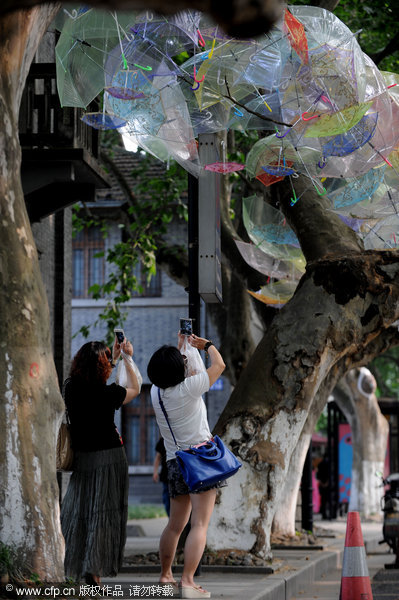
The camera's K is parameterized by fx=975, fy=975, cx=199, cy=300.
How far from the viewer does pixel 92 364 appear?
6.71 meters

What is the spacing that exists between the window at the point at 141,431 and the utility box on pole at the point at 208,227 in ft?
69.7

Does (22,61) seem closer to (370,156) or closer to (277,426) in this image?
(370,156)

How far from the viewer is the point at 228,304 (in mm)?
15727

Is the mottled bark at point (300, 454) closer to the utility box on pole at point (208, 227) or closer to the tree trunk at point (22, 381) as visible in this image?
the utility box on pole at point (208, 227)

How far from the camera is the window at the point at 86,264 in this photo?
30641 millimetres

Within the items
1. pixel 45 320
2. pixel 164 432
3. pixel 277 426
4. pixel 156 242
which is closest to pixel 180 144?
pixel 164 432

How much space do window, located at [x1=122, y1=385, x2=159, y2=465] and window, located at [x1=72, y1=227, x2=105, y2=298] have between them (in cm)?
386

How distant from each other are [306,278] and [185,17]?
4.73 m

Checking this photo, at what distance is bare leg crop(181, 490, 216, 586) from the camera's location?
6.98 m

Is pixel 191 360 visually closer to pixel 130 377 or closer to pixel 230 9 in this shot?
pixel 130 377

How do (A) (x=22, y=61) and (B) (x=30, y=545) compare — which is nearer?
(B) (x=30, y=545)

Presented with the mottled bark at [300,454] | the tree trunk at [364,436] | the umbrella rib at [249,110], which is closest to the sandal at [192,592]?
the umbrella rib at [249,110]

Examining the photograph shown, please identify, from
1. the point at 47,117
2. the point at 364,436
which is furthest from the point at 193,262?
the point at 364,436

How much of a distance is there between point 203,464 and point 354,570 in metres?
1.84
